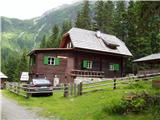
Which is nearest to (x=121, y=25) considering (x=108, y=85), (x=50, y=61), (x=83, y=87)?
(x=50, y=61)

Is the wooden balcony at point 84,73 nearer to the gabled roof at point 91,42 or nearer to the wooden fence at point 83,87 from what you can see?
the gabled roof at point 91,42

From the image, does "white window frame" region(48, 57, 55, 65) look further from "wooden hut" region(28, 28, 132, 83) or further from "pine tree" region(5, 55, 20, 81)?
"pine tree" region(5, 55, 20, 81)

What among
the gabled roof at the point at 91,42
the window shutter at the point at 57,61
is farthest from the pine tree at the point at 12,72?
the window shutter at the point at 57,61

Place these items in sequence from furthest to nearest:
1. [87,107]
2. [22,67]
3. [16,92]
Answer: [22,67] → [16,92] → [87,107]

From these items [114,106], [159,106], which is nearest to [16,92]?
[114,106]

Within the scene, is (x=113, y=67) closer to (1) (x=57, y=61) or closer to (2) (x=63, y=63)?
(2) (x=63, y=63)

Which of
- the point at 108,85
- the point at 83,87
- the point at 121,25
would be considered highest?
the point at 121,25

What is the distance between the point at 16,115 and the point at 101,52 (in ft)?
118

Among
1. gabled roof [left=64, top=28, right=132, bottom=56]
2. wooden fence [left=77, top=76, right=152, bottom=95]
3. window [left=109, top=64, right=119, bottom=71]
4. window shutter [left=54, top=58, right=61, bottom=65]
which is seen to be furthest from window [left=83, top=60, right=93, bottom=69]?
wooden fence [left=77, top=76, right=152, bottom=95]

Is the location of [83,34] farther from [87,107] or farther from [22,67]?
[22,67]

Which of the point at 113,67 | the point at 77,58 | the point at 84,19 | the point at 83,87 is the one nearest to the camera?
the point at 83,87

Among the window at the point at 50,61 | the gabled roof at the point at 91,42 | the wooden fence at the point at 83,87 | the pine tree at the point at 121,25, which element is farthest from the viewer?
the pine tree at the point at 121,25

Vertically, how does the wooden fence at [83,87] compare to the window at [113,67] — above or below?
below

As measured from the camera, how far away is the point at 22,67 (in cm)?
9981
